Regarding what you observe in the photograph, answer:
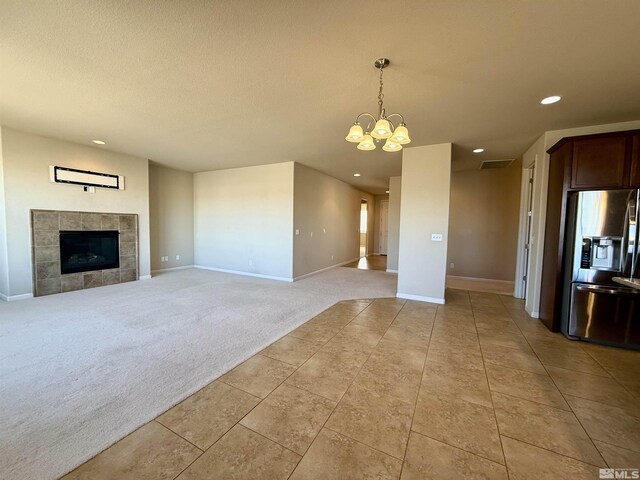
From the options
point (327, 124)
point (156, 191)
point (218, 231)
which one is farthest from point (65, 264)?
point (327, 124)

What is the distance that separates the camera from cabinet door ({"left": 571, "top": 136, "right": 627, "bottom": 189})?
2.82 m

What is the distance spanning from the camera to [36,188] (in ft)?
14.3

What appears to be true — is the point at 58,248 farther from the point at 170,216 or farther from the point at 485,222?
the point at 485,222

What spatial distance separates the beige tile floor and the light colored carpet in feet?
0.78

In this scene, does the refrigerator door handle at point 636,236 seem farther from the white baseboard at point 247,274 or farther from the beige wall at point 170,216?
the beige wall at point 170,216

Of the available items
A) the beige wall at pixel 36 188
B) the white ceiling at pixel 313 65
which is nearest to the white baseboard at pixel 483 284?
the white ceiling at pixel 313 65

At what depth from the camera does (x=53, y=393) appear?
1.95m

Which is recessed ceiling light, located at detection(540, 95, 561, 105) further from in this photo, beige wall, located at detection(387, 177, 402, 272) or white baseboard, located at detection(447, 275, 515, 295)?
beige wall, located at detection(387, 177, 402, 272)

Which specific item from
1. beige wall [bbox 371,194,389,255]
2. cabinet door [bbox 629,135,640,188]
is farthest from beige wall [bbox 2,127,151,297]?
beige wall [bbox 371,194,389,255]

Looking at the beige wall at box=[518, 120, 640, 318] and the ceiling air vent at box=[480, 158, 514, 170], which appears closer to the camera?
the beige wall at box=[518, 120, 640, 318]

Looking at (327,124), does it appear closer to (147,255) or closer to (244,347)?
(244,347)

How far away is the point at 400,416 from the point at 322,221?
18.3ft

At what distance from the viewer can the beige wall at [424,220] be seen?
167 inches

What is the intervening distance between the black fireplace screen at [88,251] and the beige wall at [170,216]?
107 centimetres
